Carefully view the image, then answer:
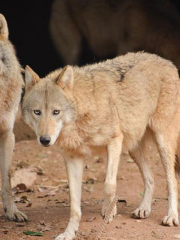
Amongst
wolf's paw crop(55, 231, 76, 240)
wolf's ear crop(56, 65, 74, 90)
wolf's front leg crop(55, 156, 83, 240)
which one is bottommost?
wolf's paw crop(55, 231, 76, 240)

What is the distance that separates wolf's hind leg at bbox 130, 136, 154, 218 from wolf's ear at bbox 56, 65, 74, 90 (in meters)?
1.54

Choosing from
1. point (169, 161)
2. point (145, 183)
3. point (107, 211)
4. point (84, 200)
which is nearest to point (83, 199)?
point (84, 200)

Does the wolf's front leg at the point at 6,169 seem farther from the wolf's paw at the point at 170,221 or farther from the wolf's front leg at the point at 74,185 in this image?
the wolf's paw at the point at 170,221

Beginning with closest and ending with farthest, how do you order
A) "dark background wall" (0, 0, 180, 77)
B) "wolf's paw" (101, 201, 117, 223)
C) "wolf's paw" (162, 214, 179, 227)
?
"wolf's paw" (101, 201, 117, 223), "wolf's paw" (162, 214, 179, 227), "dark background wall" (0, 0, 180, 77)

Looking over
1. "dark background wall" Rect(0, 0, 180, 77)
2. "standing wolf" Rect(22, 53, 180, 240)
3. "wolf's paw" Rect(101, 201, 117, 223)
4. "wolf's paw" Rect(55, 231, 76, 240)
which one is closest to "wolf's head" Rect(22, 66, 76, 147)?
"standing wolf" Rect(22, 53, 180, 240)

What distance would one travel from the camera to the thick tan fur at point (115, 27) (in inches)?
450

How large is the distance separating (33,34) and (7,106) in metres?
8.83

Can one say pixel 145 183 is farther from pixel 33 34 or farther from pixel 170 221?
pixel 33 34

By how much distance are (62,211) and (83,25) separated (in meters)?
6.97

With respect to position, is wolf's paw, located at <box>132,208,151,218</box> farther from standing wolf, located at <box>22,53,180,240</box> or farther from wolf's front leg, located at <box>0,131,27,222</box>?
wolf's front leg, located at <box>0,131,27,222</box>

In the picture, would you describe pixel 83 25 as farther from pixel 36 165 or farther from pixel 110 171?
pixel 110 171

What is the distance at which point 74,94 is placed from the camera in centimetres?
532

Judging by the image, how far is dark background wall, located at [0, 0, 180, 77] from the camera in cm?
1455

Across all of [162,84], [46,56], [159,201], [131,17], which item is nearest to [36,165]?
[159,201]
